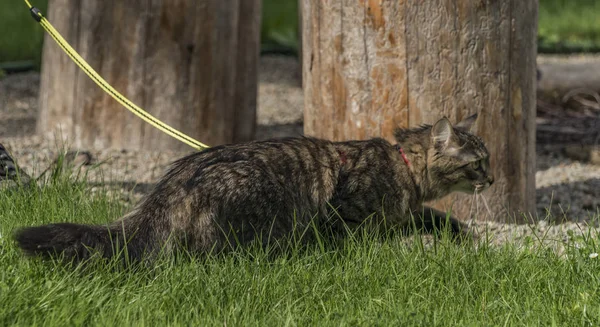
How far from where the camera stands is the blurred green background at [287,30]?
1124 centimetres

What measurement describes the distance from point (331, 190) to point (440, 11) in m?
1.30

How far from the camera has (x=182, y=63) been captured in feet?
23.5

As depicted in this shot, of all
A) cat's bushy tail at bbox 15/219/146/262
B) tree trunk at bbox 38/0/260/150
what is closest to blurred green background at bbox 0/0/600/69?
tree trunk at bbox 38/0/260/150

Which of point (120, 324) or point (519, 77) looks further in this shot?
point (519, 77)

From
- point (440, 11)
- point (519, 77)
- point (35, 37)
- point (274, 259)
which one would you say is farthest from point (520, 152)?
point (35, 37)

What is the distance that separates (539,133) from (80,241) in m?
5.72

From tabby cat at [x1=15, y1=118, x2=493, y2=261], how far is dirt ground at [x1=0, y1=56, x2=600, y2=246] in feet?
3.24

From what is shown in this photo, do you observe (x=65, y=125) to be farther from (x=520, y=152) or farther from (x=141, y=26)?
(x=520, y=152)

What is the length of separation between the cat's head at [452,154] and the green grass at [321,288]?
824 millimetres

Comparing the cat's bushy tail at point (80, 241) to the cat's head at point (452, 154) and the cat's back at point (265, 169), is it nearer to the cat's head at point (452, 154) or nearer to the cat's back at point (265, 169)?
the cat's back at point (265, 169)

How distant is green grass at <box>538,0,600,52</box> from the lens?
12.5m

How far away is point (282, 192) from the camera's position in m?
4.57

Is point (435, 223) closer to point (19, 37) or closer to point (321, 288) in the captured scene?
point (321, 288)

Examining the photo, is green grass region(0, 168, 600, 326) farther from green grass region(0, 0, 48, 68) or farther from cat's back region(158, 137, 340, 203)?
green grass region(0, 0, 48, 68)
